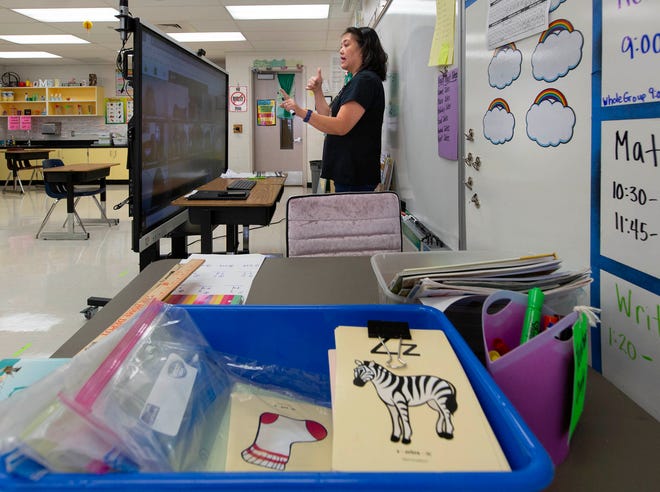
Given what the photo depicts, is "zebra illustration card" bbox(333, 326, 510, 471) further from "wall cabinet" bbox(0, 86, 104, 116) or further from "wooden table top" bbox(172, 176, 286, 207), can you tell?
"wall cabinet" bbox(0, 86, 104, 116)

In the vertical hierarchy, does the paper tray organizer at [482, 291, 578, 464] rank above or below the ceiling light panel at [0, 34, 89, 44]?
below

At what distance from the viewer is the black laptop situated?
2.28 meters

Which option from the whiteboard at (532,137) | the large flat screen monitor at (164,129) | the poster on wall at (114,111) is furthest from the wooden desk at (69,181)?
the poster on wall at (114,111)

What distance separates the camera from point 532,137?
3.26 ft

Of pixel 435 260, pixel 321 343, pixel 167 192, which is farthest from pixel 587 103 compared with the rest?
pixel 167 192

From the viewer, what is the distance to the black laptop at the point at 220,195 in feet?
7.47

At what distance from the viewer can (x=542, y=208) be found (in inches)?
37.0

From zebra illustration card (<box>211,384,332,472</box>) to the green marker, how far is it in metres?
0.24

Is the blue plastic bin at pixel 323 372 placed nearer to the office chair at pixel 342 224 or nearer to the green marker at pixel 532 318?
the green marker at pixel 532 318

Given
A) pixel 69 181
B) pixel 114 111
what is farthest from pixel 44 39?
pixel 69 181

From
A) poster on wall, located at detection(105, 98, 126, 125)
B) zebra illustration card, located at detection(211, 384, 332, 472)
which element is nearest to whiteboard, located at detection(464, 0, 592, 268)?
zebra illustration card, located at detection(211, 384, 332, 472)

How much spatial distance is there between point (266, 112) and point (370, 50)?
7.40m

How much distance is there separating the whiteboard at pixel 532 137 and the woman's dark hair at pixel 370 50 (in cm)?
117

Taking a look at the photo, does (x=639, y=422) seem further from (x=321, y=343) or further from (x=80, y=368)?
(x=80, y=368)
